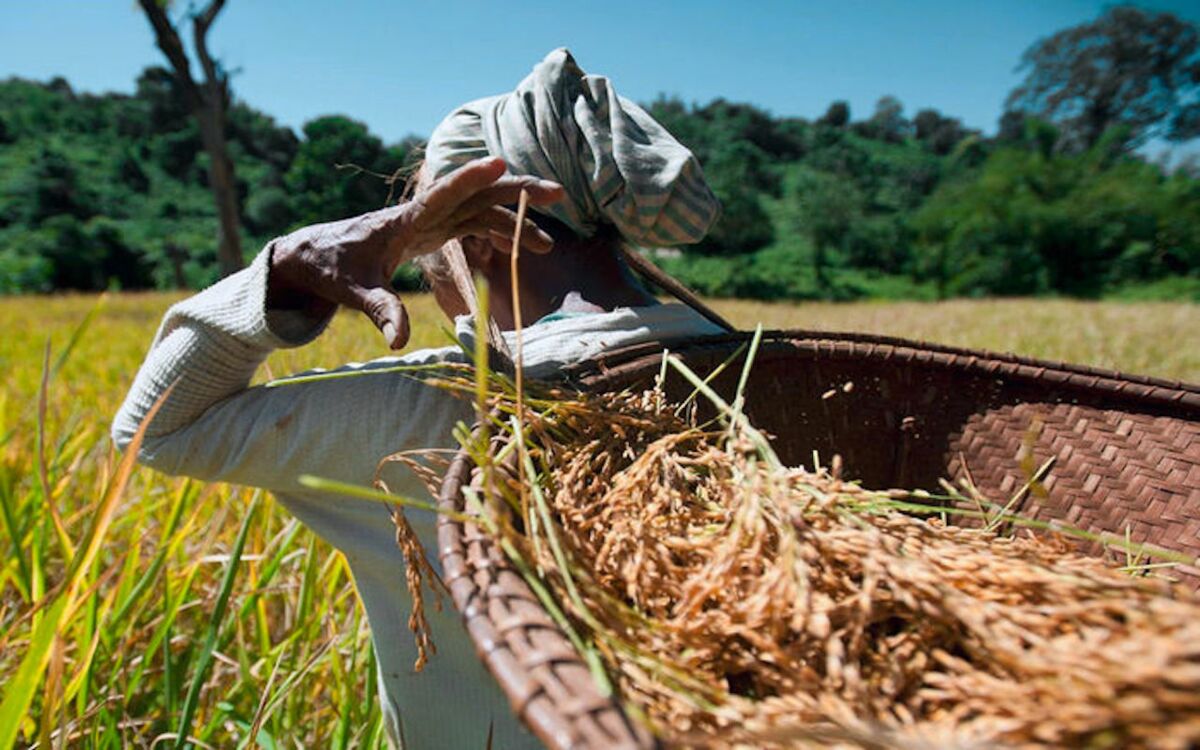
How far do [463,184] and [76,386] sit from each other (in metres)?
3.34

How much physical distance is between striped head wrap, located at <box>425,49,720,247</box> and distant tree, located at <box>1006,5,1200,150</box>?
45793 mm

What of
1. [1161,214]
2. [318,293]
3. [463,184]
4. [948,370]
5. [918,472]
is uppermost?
[1161,214]

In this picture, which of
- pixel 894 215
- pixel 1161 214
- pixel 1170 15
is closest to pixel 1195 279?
pixel 1161 214

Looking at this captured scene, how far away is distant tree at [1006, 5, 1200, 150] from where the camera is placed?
38.0 m

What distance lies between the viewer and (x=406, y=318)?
0.78m

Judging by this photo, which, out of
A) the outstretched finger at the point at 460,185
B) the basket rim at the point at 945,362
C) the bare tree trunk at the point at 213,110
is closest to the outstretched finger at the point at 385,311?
the outstretched finger at the point at 460,185

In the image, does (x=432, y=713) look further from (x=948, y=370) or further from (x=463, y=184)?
(x=948, y=370)

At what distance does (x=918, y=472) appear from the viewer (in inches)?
50.2

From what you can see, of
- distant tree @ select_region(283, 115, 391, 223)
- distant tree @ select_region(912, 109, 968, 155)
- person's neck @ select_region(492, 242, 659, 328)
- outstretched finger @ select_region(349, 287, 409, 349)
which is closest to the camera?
outstretched finger @ select_region(349, 287, 409, 349)

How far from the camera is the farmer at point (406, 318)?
892 mm

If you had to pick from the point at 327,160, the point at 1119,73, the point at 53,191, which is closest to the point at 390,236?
the point at 327,160

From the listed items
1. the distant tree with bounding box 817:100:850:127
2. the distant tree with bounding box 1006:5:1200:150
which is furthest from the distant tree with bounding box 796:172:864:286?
the distant tree with bounding box 817:100:850:127

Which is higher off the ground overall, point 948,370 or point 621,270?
point 621,270

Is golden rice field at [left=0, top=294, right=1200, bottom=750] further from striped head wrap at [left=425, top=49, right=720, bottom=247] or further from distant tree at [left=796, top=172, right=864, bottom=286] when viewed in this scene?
distant tree at [left=796, top=172, right=864, bottom=286]
